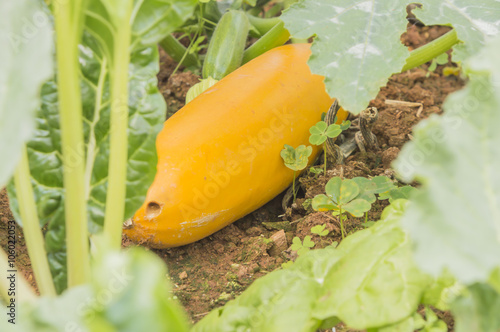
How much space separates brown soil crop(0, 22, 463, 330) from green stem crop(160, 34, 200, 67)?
0.08m

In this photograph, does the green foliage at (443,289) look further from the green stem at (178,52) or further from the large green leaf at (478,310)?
the green stem at (178,52)

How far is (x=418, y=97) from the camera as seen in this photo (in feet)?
6.88

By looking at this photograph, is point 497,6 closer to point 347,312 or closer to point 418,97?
point 418,97

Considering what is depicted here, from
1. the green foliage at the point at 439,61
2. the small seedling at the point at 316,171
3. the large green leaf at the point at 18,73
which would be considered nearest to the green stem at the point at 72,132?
the large green leaf at the point at 18,73

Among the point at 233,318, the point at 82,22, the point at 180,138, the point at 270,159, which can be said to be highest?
the point at 82,22

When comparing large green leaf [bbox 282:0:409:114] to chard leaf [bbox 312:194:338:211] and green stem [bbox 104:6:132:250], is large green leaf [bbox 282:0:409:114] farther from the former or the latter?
green stem [bbox 104:6:132:250]

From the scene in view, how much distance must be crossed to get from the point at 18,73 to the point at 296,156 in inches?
40.5

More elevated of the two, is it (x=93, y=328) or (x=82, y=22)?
(x=82, y=22)

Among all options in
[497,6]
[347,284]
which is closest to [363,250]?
[347,284]

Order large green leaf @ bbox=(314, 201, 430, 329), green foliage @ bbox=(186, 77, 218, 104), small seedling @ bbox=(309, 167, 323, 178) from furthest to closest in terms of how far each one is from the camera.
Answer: green foliage @ bbox=(186, 77, 218, 104), small seedling @ bbox=(309, 167, 323, 178), large green leaf @ bbox=(314, 201, 430, 329)

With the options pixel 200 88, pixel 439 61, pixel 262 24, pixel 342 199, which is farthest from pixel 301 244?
pixel 439 61

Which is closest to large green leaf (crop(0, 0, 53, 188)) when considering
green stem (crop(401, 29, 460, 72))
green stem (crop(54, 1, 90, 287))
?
green stem (crop(54, 1, 90, 287))

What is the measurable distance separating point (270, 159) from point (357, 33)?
45 cm

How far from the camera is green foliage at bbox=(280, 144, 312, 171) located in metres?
1.61
